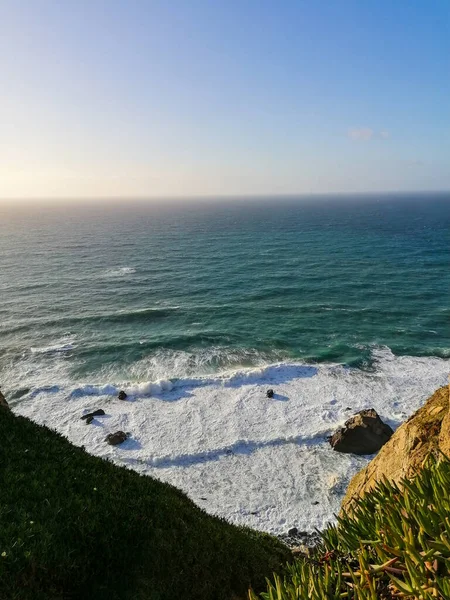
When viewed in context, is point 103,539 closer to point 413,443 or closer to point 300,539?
point 413,443

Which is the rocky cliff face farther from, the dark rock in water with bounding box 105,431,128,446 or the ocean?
the dark rock in water with bounding box 105,431,128,446

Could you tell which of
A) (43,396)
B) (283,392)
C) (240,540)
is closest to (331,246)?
(283,392)

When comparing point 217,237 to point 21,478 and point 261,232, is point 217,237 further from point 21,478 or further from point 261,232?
point 21,478

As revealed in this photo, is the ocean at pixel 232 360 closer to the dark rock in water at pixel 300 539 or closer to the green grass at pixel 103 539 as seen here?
the dark rock in water at pixel 300 539

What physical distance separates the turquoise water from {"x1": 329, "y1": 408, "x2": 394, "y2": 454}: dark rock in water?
12456 mm

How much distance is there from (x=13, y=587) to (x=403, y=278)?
252ft

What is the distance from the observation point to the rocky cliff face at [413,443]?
1223cm

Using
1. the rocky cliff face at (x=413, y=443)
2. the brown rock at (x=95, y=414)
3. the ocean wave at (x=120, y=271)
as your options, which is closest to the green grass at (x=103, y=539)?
the rocky cliff face at (x=413, y=443)

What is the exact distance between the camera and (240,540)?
12375mm

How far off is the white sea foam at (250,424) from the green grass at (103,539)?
42.8ft

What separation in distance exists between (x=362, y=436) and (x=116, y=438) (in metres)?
18.6

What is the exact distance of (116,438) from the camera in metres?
30.2

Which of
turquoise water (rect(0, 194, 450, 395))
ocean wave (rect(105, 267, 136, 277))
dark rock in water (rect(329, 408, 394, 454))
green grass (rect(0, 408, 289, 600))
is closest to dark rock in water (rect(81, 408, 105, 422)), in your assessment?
turquoise water (rect(0, 194, 450, 395))

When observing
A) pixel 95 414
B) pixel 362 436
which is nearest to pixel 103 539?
pixel 362 436
